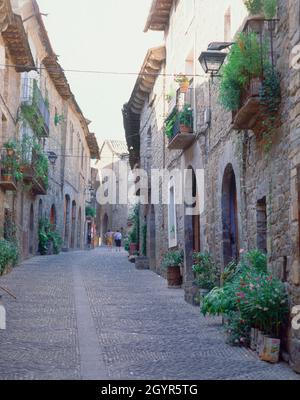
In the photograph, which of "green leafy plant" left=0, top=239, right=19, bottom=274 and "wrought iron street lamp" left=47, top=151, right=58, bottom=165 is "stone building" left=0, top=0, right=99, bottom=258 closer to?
"wrought iron street lamp" left=47, top=151, right=58, bottom=165

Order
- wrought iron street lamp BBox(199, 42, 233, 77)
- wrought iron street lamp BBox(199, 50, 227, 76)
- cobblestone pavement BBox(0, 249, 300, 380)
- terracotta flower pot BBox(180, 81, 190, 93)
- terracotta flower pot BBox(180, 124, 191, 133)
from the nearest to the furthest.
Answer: cobblestone pavement BBox(0, 249, 300, 380) < wrought iron street lamp BBox(199, 42, 233, 77) < wrought iron street lamp BBox(199, 50, 227, 76) < terracotta flower pot BBox(180, 124, 191, 133) < terracotta flower pot BBox(180, 81, 190, 93)

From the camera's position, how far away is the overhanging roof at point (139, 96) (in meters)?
16.8

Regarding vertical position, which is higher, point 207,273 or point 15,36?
point 15,36

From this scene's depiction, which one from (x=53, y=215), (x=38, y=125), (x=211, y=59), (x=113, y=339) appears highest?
(x=38, y=125)

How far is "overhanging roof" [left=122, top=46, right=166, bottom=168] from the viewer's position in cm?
1675

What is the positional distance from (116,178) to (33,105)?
102ft

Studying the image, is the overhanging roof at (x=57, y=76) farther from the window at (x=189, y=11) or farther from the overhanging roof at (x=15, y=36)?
the window at (x=189, y=11)

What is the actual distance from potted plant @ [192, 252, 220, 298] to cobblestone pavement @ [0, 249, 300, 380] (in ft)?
1.38

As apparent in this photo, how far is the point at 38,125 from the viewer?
66.8 feet

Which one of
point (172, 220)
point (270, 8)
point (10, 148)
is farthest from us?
point (10, 148)

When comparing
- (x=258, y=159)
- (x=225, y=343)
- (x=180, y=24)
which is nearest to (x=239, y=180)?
(x=258, y=159)

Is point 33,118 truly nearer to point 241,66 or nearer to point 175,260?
point 175,260

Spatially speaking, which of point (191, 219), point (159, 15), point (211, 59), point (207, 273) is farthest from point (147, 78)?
point (207, 273)

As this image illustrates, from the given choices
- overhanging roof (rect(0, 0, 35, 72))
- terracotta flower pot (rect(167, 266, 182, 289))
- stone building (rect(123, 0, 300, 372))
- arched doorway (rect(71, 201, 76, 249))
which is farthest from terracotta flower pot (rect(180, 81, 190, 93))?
arched doorway (rect(71, 201, 76, 249))
